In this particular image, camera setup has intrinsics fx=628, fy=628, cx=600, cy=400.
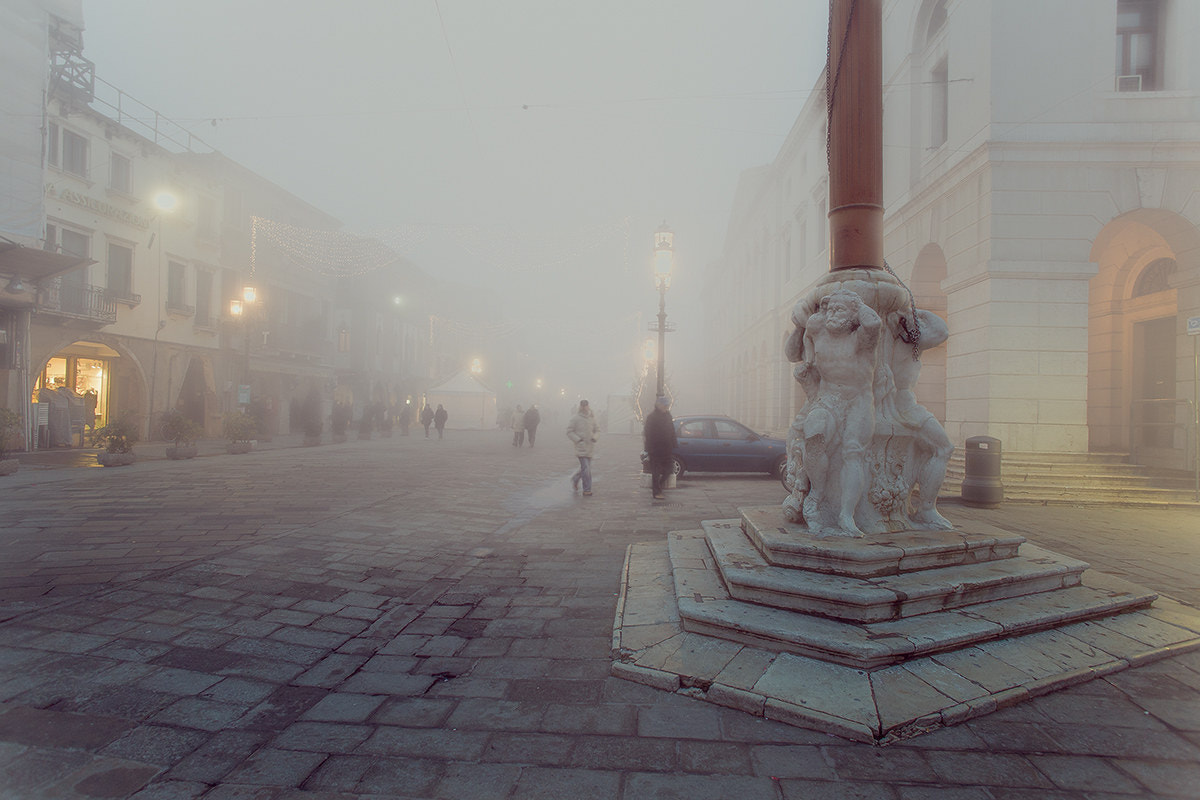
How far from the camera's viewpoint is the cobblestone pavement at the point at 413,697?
2.43 meters

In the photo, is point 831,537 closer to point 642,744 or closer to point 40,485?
point 642,744

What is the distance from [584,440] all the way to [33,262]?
14.7 m

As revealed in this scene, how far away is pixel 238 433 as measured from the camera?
17.7 metres

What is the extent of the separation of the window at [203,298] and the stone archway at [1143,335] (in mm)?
27461

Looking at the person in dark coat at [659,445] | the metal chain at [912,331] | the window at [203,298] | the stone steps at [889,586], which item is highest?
the window at [203,298]

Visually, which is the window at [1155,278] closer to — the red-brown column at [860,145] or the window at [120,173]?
the red-brown column at [860,145]

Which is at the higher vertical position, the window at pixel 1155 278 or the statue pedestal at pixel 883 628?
the window at pixel 1155 278

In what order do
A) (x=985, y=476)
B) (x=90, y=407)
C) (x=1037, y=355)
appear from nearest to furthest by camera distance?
(x=985, y=476)
(x=1037, y=355)
(x=90, y=407)

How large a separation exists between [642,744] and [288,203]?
34146 mm

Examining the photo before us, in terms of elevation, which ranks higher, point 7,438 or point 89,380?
point 89,380

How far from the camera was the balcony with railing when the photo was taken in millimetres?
17094

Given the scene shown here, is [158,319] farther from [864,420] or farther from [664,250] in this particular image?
[864,420]

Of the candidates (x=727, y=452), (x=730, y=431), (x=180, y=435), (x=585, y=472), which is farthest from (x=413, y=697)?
(x=180, y=435)

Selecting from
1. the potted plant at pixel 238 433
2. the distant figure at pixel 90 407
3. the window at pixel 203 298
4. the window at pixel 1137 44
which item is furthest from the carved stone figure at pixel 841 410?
the window at pixel 203 298
